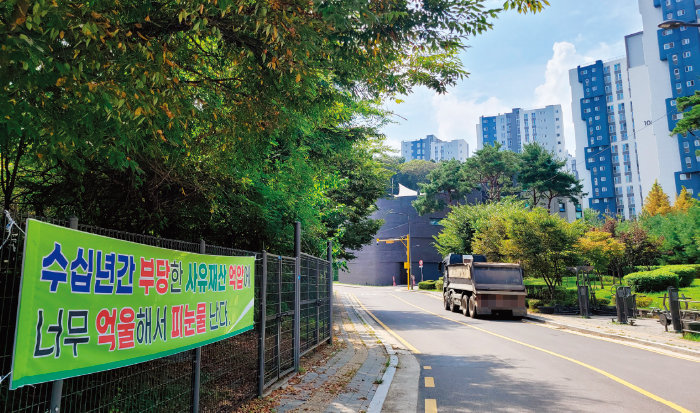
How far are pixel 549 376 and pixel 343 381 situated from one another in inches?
155

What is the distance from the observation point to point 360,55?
6113 millimetres

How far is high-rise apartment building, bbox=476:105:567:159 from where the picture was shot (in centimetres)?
18588

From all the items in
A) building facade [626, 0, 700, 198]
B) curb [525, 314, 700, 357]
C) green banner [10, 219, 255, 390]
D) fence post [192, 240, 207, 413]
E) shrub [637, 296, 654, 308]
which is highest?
building facade [626, 0, 700, 198]

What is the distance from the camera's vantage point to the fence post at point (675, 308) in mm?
13814

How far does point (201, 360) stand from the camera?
5.40 m

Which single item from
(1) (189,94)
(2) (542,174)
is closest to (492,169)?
(2) (542,174)

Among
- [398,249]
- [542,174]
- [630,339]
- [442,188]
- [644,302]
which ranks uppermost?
[442,188]

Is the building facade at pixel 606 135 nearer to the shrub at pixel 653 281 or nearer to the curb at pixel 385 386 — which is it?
the shrub at pixel 653 281

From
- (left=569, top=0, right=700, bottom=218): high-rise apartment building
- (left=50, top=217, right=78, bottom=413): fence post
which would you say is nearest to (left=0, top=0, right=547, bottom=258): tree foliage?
(left=50, top=217, right=78, bottom=413): fence post

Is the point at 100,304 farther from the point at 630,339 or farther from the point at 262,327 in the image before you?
the point at 630,339

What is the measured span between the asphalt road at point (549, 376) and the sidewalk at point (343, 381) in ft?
1.96

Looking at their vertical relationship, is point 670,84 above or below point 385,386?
above

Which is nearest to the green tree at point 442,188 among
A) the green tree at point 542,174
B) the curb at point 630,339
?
the green tree at point 542,174

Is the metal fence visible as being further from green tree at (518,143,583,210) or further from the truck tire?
green tree at (518,143,583,210)
